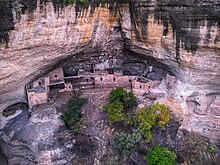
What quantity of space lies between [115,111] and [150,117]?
1701mm

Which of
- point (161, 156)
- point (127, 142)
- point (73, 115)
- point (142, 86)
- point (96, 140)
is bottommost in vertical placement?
point (161, 156)

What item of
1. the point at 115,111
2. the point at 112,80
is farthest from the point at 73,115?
the point at 112,80

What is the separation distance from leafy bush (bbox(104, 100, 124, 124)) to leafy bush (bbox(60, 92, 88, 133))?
141 cm

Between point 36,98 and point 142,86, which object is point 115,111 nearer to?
point 142,86

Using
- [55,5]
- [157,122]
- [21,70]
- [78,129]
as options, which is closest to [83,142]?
[78,129]

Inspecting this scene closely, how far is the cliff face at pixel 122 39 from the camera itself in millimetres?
9375

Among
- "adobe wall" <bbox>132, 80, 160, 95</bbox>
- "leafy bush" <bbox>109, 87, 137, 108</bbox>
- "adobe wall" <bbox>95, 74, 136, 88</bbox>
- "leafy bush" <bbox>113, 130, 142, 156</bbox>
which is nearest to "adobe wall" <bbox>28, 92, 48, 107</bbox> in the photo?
"adobe wall" <bbox>95, 74, 136, 88</bbox>

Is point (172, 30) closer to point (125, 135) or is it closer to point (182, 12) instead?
point (182, 12)

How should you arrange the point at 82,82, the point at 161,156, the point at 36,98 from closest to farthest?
the point at 161,156, the point at 36,98, the point at 82,82

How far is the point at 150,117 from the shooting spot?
11.2 meters

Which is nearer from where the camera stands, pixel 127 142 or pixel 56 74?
pixel 127 142

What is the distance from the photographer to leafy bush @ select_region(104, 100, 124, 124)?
1130cm

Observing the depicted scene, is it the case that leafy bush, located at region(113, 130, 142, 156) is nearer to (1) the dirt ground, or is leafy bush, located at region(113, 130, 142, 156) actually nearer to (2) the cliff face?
(1) the dirt ground

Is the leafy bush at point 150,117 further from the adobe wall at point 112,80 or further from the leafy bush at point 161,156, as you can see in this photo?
the adobe wall at point 112,80
